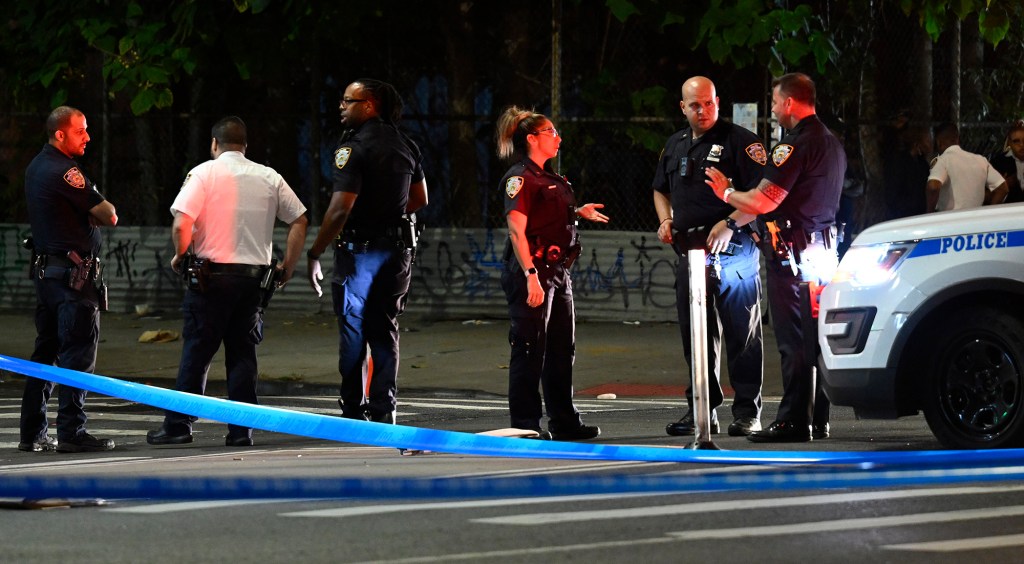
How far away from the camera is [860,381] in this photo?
28.7ft

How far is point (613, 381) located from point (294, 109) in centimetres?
835

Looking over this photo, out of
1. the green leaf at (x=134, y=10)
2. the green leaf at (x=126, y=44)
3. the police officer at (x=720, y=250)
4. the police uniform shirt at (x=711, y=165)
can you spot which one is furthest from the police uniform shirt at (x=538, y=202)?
the green leaf at (x=134, y=10)

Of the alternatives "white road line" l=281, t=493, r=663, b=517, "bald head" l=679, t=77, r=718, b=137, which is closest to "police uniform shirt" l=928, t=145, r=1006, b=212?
"bald head" l=679, t=77, r=718, b=137

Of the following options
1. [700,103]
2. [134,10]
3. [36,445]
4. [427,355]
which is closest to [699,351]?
[700,103]

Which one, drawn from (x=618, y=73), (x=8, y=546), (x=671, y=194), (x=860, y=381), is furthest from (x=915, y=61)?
(x=8, y=546)

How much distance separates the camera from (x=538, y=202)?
31.7 ft

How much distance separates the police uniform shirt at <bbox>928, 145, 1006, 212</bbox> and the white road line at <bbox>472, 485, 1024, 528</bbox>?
6661mm

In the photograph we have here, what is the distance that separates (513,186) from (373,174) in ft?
2.48

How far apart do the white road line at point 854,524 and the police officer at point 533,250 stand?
3.08 meters

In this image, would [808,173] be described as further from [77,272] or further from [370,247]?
[77,272]

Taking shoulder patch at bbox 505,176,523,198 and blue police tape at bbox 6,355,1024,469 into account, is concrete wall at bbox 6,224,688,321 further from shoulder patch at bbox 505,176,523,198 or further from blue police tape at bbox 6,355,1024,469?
blue police tape at bbox 6,355,1024,469

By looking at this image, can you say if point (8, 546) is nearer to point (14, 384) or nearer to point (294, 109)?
point (14, 384)

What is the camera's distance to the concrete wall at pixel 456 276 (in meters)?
18.2

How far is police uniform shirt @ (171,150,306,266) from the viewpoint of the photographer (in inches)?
395
